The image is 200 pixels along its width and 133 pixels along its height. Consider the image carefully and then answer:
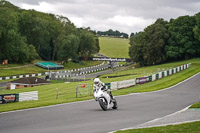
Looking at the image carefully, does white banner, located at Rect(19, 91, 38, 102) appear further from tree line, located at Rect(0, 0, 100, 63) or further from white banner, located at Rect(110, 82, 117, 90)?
tree line, located at Rect(0, 0, 100, 63)

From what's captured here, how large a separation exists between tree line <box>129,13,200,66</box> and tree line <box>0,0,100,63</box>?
87.0 feet

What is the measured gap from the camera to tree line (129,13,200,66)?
89.1 meters

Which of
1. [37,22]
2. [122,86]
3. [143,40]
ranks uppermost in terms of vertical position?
[37,22]

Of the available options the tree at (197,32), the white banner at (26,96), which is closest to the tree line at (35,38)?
the tree at (197,32)

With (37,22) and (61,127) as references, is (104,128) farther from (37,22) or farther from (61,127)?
(37,22)

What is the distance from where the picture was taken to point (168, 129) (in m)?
10.8

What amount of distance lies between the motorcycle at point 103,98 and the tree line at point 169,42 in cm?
7274

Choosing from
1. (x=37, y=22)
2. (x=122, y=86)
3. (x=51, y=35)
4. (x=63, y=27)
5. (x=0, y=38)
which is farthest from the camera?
(x=63, y=27)

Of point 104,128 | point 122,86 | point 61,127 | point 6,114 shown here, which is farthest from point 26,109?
point 122,86

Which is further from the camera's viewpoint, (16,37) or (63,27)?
(63,27)

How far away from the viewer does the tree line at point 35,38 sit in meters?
87.1

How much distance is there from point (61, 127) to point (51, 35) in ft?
331

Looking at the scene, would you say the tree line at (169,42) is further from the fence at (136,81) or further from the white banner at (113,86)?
the white banner at (113,86)

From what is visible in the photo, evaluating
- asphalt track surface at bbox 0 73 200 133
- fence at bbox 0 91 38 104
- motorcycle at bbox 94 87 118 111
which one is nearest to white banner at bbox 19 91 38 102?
fence at bbox 0 91 38 104
